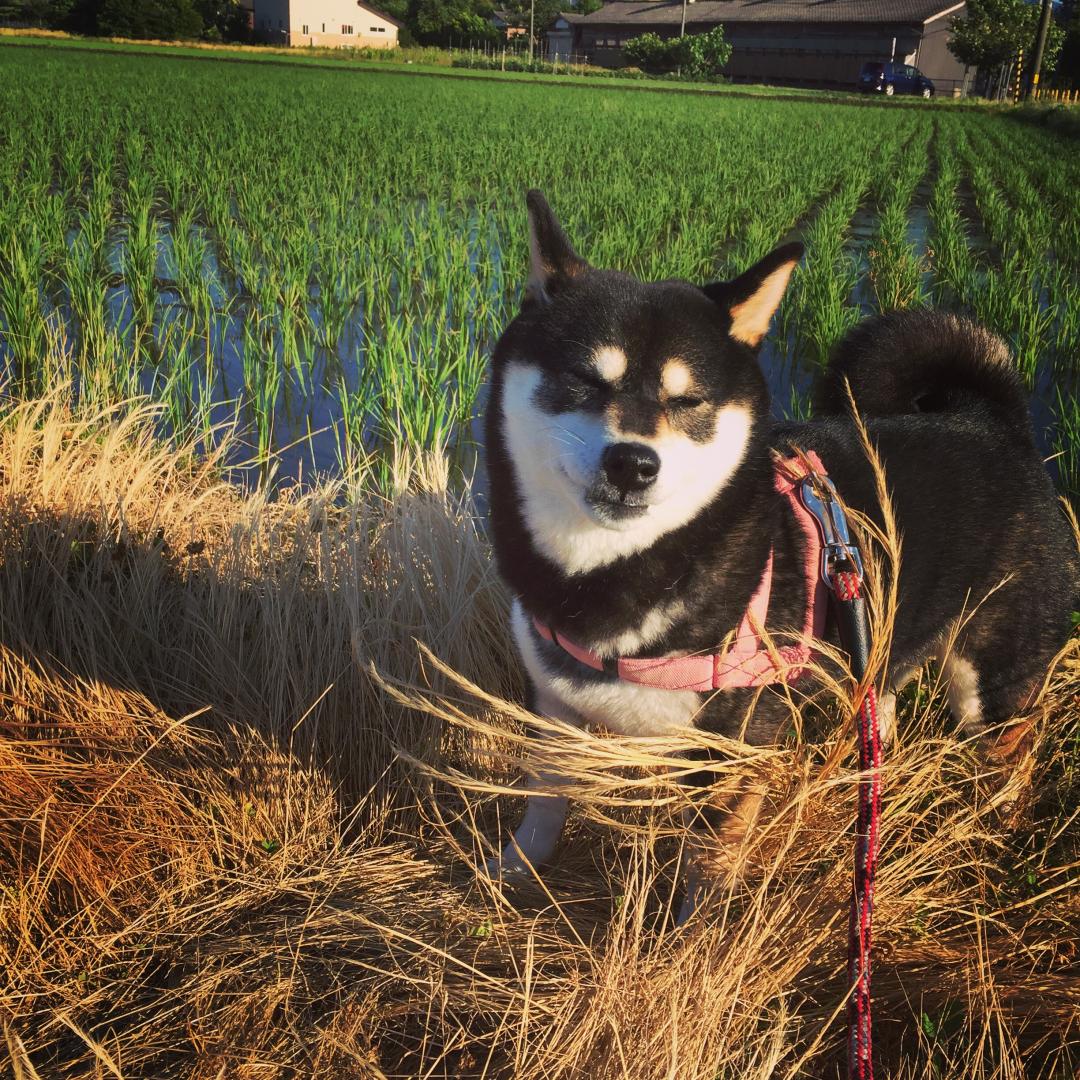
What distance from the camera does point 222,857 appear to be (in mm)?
1765

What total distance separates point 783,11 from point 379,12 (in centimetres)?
2923

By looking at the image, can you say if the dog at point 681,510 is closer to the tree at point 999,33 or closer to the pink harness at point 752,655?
the pink harness at point 752,655

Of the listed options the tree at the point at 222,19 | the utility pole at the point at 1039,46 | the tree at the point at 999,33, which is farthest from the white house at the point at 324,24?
the utility pole at the point at 1039,46

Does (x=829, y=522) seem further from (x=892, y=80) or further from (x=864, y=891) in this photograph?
(x=892, y=80)

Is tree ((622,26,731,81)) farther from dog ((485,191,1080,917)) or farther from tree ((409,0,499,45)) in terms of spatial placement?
dog ((485,191,1080,917))

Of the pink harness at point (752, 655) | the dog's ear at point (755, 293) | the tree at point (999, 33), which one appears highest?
the tree at point (999, 33)

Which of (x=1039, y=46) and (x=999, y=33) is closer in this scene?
(x=1039, y=46)

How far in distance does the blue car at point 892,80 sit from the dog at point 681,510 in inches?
1625

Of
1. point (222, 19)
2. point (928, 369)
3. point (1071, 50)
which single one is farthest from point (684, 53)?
point (928, 369)

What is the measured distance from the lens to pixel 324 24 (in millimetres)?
49438

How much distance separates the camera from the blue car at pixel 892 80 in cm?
3584

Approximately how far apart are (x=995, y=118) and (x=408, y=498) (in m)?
32.5

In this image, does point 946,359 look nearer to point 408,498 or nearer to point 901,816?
point 901,816

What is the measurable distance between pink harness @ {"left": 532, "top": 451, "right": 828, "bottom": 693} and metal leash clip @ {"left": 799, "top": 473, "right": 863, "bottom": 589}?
0.02 meters
